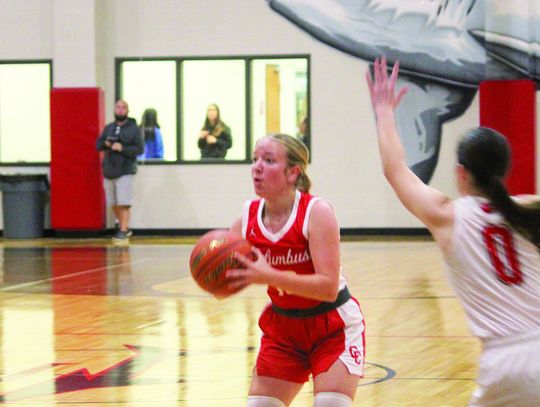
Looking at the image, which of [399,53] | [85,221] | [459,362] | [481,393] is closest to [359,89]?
[399,53]

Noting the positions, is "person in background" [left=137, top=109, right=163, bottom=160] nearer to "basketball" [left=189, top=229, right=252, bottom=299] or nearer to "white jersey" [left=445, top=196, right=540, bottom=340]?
"basketball" [left=189, top=229, right=252, bottom=299]

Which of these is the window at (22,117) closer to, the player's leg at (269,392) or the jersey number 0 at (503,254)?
the player's leg at (269,392)

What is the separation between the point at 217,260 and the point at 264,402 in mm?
563

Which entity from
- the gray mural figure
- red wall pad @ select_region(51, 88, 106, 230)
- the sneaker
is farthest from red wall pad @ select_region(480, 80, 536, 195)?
red wall pad @ select_region(51, 88, 106, 230)

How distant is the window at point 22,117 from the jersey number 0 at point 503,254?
49.0 ft

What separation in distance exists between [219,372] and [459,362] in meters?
1.50

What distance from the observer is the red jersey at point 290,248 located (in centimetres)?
404

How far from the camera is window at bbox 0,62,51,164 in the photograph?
57.7 ft

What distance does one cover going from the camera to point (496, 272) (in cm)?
327

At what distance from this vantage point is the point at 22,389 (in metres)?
6.14

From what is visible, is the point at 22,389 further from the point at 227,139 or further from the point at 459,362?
the point at 227,139

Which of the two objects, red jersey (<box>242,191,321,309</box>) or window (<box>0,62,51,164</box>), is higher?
window (<box>0,62,51,164</box>)

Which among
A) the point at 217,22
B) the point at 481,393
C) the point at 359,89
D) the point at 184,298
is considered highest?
the point at 217,22

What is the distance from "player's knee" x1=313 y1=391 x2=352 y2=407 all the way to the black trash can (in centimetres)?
1369
